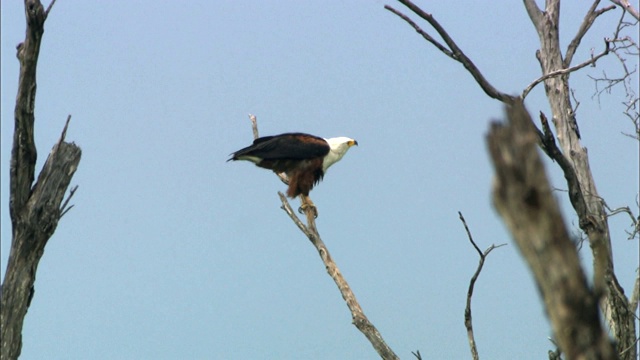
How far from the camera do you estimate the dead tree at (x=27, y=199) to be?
4.14 meters

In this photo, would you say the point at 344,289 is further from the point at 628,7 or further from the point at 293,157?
the point at 628,7

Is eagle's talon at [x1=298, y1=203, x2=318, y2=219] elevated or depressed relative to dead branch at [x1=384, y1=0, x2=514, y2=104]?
elevated

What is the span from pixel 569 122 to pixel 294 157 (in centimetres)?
272

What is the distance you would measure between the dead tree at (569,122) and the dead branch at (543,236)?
204 cm

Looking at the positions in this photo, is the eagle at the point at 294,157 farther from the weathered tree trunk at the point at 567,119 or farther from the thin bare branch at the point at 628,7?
the thin bare branch at the point at 628,7

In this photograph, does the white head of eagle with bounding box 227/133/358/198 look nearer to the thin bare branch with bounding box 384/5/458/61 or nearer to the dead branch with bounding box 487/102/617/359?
the thin bare branch with bounding box 384/5/458/61

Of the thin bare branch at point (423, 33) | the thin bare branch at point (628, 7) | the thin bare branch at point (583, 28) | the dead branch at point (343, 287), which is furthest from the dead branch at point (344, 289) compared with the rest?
the thin bare branch at point (628, 7)

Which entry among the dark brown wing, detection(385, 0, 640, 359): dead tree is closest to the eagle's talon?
the dark brown wing

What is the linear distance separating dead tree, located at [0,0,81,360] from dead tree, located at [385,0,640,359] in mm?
2064

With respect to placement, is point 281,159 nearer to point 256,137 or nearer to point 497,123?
point 256,137

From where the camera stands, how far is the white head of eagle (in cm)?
732

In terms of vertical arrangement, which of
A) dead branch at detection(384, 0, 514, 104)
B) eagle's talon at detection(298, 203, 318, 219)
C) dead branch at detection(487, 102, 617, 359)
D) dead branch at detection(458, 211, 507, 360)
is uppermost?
eagle's talon at detection(298, 203, 318, 219)

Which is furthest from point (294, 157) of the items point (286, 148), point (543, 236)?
point (543, 236)

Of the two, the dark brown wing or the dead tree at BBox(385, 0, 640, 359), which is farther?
the dark brown wing
